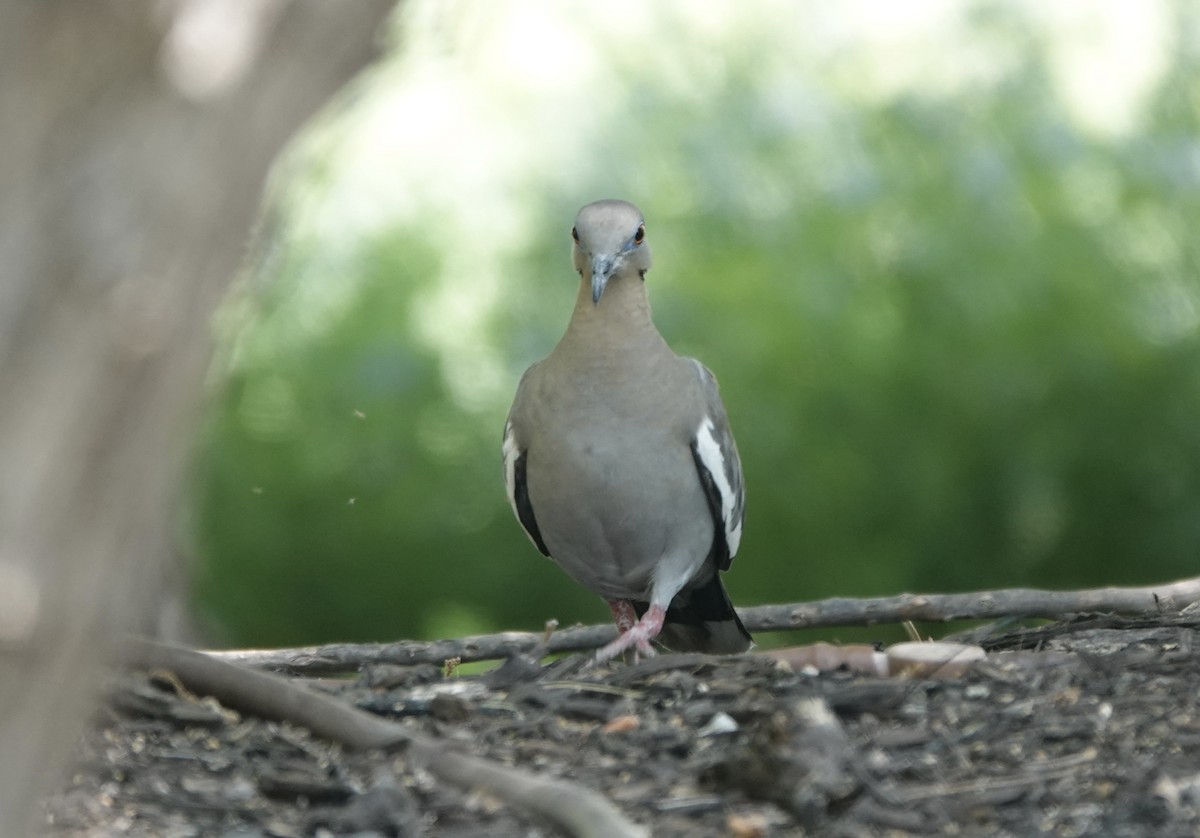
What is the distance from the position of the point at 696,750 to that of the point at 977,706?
2.04 feet

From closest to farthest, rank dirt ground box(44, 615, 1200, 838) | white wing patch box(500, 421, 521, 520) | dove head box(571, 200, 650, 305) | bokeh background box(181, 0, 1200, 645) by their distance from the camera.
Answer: dirt ground box(44, 615, 1200, 838) → dove head box(571, 200, 650, 305) → white wing patch box(500, 421, 521, 520) → bokeh background box(181, 0, 1200, 645)

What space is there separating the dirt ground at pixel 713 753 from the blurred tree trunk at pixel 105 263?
1211 millimetres

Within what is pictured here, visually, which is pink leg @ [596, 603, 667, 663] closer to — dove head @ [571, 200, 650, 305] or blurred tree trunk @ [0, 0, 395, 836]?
dove head @ [571, 200, 650, 305]

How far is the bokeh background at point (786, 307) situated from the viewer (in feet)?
22.9

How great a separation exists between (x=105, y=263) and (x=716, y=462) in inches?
135

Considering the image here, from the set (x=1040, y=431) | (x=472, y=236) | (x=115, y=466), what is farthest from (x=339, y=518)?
(x=115, y=466)

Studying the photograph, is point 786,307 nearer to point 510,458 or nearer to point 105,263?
point 510,458

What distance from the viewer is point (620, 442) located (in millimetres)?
4605

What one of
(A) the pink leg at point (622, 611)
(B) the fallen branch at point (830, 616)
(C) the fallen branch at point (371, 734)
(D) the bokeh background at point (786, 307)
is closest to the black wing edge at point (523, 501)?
(A) the pink leg at point (622, 611)

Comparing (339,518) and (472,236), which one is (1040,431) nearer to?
(472,236)

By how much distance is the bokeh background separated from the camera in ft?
22.9

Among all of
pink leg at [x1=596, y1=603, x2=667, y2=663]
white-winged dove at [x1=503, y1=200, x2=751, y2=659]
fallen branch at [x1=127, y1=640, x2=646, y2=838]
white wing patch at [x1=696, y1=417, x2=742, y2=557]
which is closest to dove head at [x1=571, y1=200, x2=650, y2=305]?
white-winged dove at [x1=503, y1=200, x2=751, y2=659]

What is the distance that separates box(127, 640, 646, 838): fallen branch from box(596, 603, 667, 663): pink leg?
1124 millimetres

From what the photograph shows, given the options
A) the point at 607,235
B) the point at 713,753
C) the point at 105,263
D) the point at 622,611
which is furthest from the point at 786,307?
the point at 105,263
